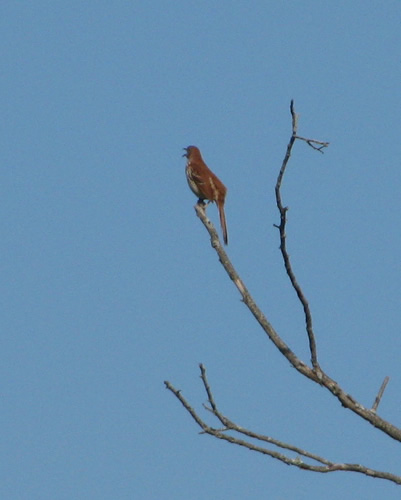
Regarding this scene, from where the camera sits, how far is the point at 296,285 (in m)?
4.84

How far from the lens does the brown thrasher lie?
1155 centimetres

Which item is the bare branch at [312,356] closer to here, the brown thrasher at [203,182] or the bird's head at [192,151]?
the brown thrasher at [203,182]

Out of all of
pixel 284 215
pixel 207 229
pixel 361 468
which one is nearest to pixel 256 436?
pixel 361 468

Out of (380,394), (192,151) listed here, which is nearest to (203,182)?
(192,151)

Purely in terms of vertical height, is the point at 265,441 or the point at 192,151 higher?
the point at 192,151

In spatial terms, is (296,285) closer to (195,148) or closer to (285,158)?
(285,158)

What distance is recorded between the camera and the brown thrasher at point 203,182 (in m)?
11.5

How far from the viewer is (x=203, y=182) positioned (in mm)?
12297

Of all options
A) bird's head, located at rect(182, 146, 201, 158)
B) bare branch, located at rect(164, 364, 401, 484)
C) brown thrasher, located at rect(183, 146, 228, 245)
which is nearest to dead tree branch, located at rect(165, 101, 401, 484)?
bare branch, located at rect(164, 364, 401, 484)

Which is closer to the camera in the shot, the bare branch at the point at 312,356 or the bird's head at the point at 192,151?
the bare branch at the point at 312,356

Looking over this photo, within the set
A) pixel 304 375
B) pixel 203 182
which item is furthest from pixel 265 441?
pixel 203 182

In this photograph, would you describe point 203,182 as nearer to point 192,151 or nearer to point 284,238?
point 192,151

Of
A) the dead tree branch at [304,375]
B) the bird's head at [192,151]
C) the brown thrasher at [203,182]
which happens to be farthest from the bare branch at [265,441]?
the bird's head at [192,151]

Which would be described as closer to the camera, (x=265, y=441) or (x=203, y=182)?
(x=265, y=441)
